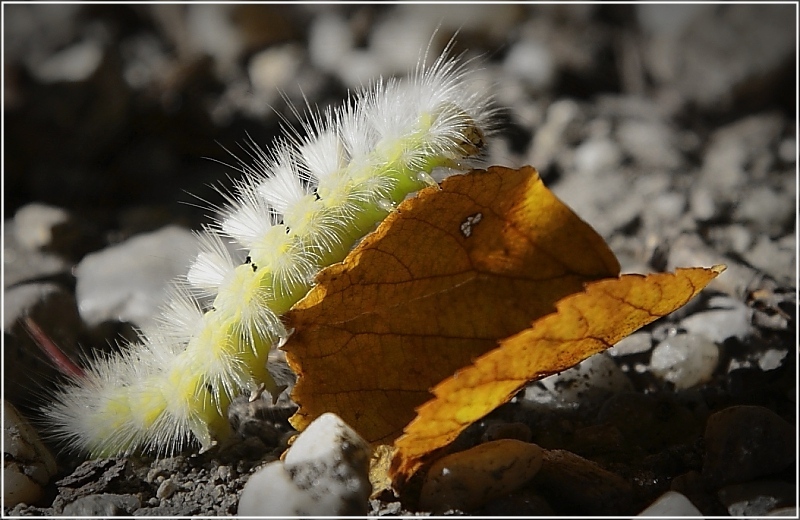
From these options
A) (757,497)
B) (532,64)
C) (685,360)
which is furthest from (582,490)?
(532,64)

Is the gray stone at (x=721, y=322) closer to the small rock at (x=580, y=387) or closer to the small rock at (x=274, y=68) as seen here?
the small rock at (x=580, y=387)

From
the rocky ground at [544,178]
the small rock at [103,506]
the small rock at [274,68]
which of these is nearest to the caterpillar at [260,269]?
the rocky ground at [544,178]

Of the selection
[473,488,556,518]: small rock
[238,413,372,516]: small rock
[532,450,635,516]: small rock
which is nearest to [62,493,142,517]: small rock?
[238,413,372,516]: small rock

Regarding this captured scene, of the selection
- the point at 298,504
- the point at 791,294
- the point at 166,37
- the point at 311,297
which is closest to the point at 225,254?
the point at 311,297

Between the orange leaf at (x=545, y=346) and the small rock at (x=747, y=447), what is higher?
the orange leaf at (x=545, y=346)

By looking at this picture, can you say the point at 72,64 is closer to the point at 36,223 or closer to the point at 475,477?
the point at 36,223

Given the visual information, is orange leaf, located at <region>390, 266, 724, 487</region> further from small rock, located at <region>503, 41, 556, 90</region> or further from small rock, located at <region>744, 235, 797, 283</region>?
small rock, located at <region>503, 41, 556, 90</region>
